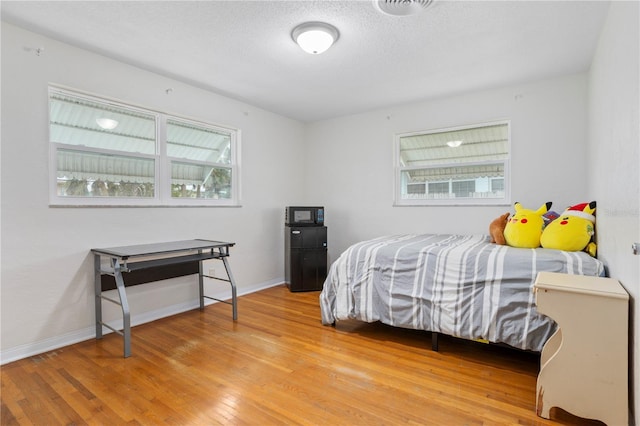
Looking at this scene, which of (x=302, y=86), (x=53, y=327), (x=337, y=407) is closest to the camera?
(x=337, y=407)

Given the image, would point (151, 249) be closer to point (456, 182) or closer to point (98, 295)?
point (98, 295)

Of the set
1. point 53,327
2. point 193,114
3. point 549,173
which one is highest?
point 193,114

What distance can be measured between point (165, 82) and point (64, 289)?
210 centimetres

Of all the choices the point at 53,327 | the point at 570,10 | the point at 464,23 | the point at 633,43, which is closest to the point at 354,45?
the point at 464,23

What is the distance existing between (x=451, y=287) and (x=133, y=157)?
3.02 metres

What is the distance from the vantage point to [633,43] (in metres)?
1.58

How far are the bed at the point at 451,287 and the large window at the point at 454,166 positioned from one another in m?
1.17

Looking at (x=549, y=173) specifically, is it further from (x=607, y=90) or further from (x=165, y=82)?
(x=165, y=82)

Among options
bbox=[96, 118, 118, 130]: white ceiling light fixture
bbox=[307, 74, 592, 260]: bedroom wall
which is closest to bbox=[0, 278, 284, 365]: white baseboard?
bbox=[96, 118, 118, 130]: white ceiling light fixture

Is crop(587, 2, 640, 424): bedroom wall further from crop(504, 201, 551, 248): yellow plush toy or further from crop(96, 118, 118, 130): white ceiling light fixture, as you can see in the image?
crop(96, 118, 118, 130): white ceiling light fixture

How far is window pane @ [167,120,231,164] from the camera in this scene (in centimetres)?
359

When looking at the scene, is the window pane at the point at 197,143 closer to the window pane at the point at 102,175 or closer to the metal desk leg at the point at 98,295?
the window pane at the point at 102,175

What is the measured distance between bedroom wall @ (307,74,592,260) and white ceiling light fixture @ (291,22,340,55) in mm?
2085

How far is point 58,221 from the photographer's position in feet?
8.78
